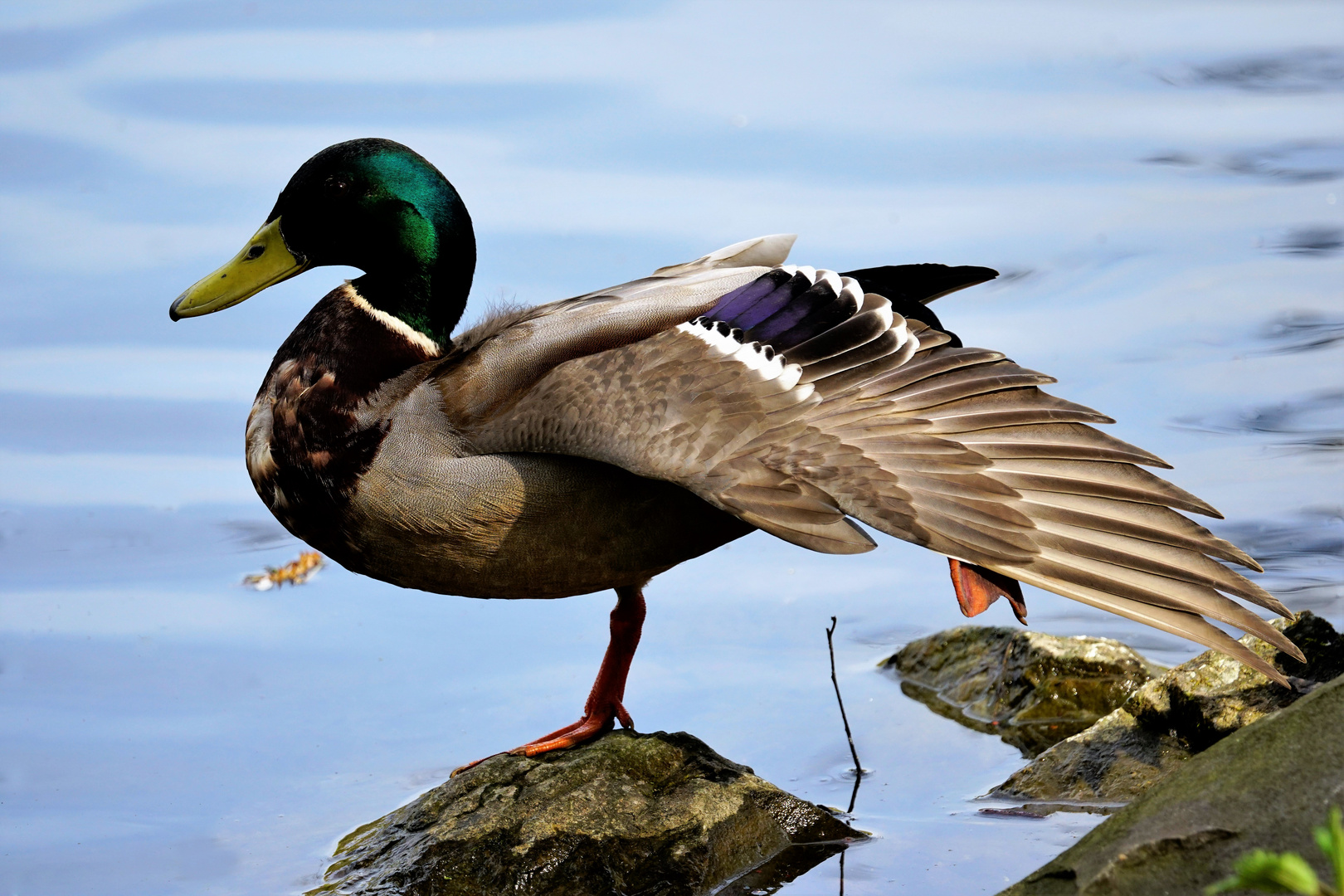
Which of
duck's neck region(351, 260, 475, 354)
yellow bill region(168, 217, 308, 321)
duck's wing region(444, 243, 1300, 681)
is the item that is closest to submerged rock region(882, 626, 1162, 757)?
duck's wing region(444, 243, 1300, 681)

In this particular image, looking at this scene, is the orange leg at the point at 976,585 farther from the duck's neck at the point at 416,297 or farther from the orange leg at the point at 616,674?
the duck's neck at the point at 416,297

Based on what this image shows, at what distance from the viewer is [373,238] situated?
435 centimetres

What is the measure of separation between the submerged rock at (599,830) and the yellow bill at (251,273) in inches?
57.1

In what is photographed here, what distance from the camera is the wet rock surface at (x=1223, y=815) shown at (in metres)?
2.64

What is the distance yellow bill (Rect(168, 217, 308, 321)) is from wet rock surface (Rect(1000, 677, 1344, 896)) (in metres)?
2.61

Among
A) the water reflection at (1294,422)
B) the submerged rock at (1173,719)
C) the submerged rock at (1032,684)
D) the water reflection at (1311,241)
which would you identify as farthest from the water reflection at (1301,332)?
the submerged rock at (1173,719)

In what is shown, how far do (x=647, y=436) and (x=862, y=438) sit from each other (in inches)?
19.1

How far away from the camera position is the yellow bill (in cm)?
444

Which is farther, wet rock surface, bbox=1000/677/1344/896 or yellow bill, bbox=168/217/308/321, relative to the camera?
yellow bill, bbox=168/217/308/321

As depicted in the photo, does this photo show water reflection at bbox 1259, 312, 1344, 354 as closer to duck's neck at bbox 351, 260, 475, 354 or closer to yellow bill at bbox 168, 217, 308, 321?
duck's neck at bbox 351, 260, 475, 354

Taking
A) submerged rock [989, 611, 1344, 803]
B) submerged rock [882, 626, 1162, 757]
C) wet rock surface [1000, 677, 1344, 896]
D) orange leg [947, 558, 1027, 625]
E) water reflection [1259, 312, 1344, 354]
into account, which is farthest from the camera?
water reflection [1259, 312, 1344, 354]

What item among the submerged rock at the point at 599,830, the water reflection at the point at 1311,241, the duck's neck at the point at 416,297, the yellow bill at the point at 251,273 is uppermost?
the yellow bill at the point at 251,273

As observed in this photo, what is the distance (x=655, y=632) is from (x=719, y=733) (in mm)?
854

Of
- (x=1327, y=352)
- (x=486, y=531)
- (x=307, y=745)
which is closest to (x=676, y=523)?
(x=486, y=531)
